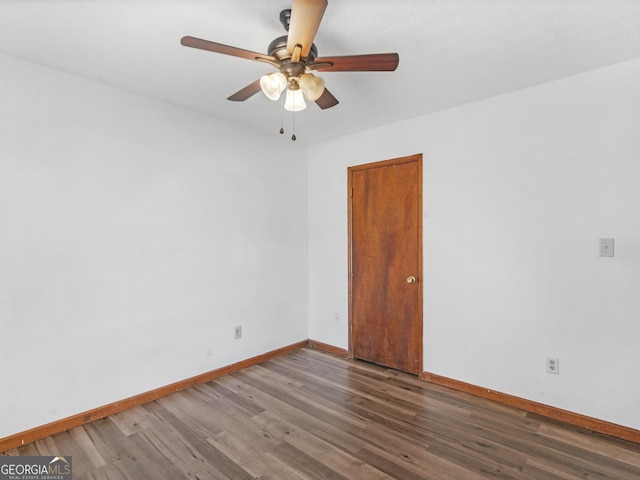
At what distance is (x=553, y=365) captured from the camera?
7.97ft

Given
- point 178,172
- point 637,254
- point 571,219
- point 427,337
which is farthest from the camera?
→ point 427,337

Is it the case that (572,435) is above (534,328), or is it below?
below

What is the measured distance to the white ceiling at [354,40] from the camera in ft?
5.39

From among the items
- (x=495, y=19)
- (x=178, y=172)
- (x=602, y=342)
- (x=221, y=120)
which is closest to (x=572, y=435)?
(x=602, y=342)

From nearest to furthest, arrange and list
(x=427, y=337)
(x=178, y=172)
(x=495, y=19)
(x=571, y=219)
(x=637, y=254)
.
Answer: (x=495, y=19)
(x=637, y=254)
(x=571, y=219)
(x=178, y=172)
(x=427, y=337)

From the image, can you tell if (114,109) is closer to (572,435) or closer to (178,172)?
(178,172)

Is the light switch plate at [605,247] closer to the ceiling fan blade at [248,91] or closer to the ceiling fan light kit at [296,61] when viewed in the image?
the ceiling fan light kit at [296,61]

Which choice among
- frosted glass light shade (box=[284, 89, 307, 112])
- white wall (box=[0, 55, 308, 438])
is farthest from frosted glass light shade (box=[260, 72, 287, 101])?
white wall (box=[0, 55, 308, 438])

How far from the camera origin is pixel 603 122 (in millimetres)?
2248

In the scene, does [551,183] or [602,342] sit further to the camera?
[551,183]

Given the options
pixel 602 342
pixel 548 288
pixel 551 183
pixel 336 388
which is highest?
pixel 551 183

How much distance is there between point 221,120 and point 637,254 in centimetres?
348

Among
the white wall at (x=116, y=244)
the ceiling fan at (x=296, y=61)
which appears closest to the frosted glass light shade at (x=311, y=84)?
the ceiling fan at (x=296, y=61)

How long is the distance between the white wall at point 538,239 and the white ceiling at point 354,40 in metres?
→ 0.29
